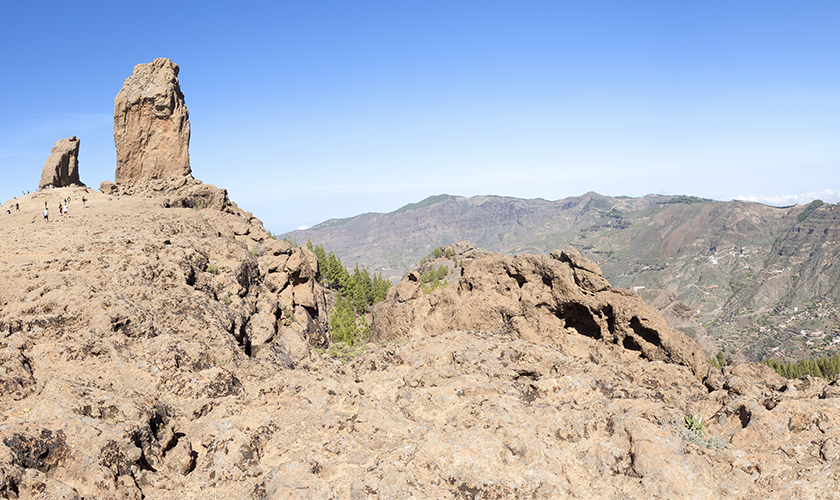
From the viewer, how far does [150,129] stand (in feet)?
194

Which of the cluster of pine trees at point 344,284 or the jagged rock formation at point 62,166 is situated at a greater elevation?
the jagged rock formation at point 62,166

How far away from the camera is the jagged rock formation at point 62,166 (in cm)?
5966

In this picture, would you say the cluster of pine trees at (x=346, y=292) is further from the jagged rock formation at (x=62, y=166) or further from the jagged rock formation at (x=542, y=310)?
the jagged rock formation at (x=62, y=166)

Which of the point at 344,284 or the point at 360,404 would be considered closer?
the point at 360,404

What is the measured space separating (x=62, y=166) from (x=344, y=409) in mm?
68836

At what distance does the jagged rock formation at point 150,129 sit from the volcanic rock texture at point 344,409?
37.7 metres

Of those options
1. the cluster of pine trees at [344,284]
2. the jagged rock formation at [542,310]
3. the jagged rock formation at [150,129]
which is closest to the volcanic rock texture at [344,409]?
the jagged rock formation at [542,310]

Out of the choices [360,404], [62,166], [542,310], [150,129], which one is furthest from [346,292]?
[360,404]

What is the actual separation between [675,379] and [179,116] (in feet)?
209

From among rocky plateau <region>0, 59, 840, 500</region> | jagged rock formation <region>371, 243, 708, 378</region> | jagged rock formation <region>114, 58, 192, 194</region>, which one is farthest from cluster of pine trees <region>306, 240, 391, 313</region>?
rocky plateau <region>0, 59, 840, 500</region>

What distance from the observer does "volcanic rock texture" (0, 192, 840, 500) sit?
10.2 m

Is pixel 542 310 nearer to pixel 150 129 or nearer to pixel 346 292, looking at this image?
pixel 346 292

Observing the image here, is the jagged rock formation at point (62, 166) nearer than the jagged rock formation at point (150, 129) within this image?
No

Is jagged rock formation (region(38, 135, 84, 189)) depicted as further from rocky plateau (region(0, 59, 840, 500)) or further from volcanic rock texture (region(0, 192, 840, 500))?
volcanic rock texture (region(0, 192, 840, 500))
